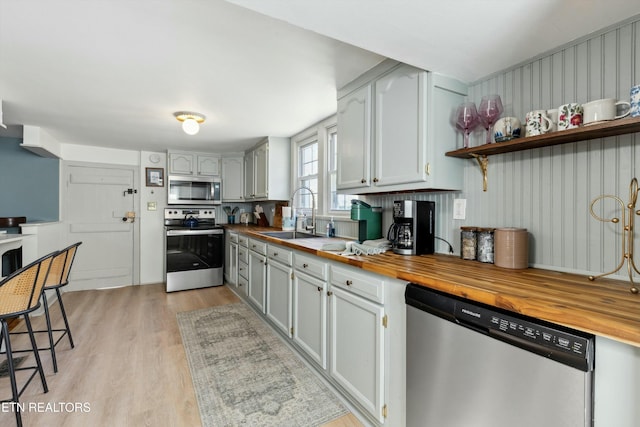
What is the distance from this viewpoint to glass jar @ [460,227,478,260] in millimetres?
1684

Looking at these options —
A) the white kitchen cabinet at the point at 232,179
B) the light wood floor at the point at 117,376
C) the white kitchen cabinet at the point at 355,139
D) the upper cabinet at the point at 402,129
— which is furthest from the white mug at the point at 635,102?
the white kitchen cabinet at the point at 232,179

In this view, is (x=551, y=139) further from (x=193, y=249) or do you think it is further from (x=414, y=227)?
(x=193, y=249)

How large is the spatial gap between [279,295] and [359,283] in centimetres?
124

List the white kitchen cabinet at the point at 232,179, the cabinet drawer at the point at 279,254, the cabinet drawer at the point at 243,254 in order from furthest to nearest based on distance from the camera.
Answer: the white kitchen cabinet at the point at 232,179, the cabinet drawer at the point at 243,254, the cabinet drawer at the point at 279,254

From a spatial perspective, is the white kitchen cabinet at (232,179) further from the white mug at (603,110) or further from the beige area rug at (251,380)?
the white mug at (603,110)

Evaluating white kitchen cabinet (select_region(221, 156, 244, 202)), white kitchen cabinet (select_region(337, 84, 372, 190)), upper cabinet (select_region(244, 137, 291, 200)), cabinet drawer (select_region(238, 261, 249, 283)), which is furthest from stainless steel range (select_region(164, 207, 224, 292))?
white kitchen cabinet (select_region(337, 84, 372, 190))

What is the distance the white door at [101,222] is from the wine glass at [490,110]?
506 cm

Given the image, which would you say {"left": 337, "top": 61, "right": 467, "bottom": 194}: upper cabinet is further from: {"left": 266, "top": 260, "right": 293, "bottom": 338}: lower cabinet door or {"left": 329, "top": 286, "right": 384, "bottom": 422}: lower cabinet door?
{"left": 266, "top": 260, "right": 293, "bottom": 338}: lower cabinet door

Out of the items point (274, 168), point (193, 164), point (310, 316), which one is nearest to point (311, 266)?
point (310, 316)

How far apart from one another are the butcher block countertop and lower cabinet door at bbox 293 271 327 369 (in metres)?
0.49

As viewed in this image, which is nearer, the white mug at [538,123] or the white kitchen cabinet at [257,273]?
the white mug at [538,123]

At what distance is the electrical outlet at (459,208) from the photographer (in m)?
1.83

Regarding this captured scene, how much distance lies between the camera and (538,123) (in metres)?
1.37

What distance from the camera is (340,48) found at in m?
1.80
